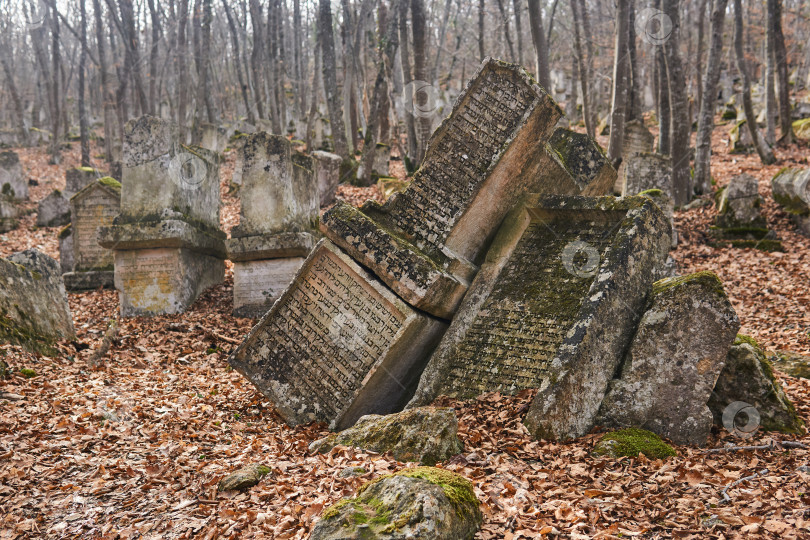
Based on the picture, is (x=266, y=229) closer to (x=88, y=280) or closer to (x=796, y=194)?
(x=88, y=280)

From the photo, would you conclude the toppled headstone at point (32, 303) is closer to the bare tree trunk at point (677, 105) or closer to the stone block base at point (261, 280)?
the stone block base at point (261, 280)

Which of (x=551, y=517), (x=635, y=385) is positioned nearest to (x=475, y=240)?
(x=635, y=385)

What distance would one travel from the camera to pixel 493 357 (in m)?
5.18

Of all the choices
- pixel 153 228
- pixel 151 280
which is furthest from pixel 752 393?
pixel 151 280

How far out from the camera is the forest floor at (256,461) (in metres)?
3.24

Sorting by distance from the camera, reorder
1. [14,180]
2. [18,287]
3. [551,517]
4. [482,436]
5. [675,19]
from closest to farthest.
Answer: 1. [551,517]
2. [482,436]
3. [18,287]
4. [675,19]
5. [14,180]

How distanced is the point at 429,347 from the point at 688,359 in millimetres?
2260

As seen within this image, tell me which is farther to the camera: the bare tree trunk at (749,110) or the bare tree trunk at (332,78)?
the bare tree trunk at (332,78)

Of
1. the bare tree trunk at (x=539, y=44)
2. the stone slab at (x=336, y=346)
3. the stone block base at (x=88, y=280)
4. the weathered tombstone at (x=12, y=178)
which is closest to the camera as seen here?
the stone slab at (x=336, y=346)

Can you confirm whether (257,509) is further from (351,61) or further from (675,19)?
(351,61)

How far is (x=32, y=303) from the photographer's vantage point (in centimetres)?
694

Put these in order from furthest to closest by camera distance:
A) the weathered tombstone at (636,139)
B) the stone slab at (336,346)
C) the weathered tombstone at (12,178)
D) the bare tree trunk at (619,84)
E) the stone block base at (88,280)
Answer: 1. the weathered tombstone at (12,178)
2. the weathered tombstone at (636,139)
3. the bare tree trunk at (619,84)
4. the stone block base at (88,280)
5. the stone slab at (336,346)

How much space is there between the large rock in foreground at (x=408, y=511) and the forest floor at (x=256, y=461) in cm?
24

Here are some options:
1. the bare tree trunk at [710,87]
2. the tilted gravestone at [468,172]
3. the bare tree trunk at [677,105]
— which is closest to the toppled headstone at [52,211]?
the tilted gravestone at [468,172]
